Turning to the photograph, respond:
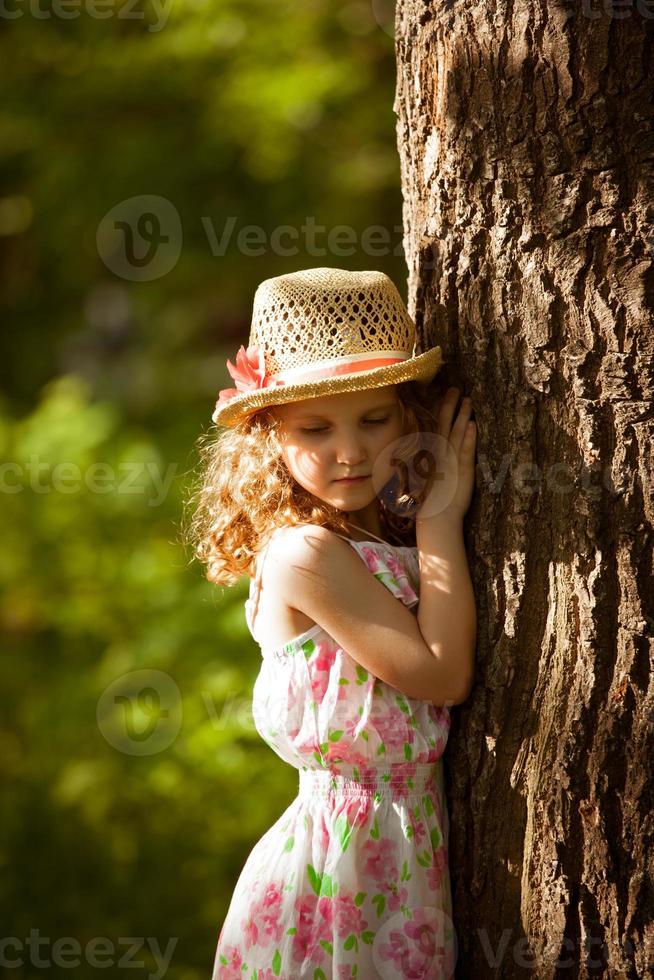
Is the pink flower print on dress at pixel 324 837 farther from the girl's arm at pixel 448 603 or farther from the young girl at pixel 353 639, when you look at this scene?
the girl's arm at pixel 448 603

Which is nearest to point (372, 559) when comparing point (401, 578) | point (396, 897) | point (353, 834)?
point (401, 578)

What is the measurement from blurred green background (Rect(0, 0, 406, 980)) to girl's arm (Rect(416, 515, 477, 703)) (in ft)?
4.75

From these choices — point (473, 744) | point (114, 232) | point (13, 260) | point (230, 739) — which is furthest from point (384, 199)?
point (473, 744)

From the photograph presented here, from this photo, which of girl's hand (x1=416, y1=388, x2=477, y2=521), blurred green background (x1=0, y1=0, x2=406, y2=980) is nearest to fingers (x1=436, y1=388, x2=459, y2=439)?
girl's hand (x1=416, y1=388, x2=477, y2=521)

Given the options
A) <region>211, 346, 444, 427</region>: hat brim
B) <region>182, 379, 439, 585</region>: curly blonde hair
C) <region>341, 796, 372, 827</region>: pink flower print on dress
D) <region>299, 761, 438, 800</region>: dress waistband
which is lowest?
<region>341, 796, 372, 827</region>: pink flower print on dress

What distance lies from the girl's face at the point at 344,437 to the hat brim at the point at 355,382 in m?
0.05

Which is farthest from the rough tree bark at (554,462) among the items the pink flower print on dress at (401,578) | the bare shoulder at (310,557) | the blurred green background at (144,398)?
the blurred green background at (144,398)

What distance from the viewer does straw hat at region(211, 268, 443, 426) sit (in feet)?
6.41

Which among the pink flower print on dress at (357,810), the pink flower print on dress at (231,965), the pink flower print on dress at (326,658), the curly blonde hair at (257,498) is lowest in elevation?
the pink flower print on dress at (231,965)

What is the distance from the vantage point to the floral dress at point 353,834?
1.95 meters

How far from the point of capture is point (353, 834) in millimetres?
1976

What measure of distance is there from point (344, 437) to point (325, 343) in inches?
7.2

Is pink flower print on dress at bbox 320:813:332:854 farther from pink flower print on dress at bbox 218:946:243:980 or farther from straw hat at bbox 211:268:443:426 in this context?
straw hat at bbox 211:268:443:426

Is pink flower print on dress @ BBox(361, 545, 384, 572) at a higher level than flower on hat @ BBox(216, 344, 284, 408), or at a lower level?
lower
